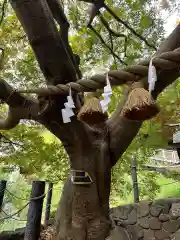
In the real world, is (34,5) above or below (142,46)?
below

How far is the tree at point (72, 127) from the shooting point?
166cm

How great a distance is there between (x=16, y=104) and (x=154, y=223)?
2.79 m

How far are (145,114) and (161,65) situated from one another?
26cm

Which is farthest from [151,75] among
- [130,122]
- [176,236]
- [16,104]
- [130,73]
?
[176,236]

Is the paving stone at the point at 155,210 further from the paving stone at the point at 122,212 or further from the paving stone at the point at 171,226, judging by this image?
the paving stone at the point at 122,212

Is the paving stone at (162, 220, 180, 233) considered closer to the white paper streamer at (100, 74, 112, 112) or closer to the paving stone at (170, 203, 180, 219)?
the paving stone at (170, 203, 180, 219)

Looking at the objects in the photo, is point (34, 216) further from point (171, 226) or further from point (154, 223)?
point (171, 226)

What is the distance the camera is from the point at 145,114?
46.0 inches

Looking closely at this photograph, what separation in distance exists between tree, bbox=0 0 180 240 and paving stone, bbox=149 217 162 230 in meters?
1.53

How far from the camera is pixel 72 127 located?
191 centimetres

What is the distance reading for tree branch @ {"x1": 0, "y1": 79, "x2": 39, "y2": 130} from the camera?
1.60 meters

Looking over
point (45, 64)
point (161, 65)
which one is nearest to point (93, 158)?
point (45, 64)

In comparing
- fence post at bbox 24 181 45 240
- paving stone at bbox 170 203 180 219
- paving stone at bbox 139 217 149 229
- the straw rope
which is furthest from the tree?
paving stone at bbox 170 203 180 219

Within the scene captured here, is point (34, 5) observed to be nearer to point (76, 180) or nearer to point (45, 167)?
point (76, 180)
